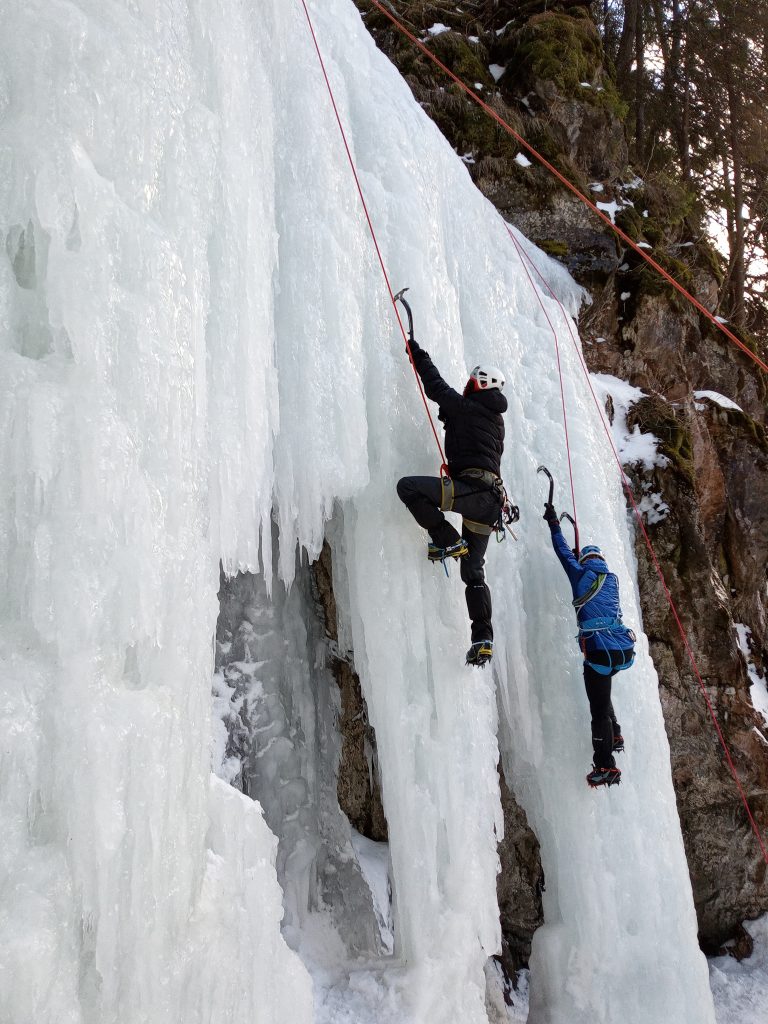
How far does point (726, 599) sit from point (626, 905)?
381 centimetres

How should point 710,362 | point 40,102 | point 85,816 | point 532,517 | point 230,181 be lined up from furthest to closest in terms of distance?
point 710,362 → point 532,517 → point 230,181 → point 40,102 → point 85,816

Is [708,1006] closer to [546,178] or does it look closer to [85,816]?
[85,816]

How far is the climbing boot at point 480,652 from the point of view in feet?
13.8

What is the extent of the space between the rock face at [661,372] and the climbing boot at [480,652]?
3474 millimetres

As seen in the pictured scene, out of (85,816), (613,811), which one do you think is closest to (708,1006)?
(613,811)

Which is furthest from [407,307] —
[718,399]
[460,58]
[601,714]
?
[460,58]

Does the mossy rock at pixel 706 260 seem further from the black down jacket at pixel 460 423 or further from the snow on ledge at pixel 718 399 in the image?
the black down jacket at pixel 460 423

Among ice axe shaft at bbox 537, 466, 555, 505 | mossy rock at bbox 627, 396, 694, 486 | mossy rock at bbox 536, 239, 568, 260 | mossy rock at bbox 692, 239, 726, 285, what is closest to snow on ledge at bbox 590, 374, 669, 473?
mossy rock at bbox 627, 396, 694, 486

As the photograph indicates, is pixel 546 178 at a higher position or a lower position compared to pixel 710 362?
higher

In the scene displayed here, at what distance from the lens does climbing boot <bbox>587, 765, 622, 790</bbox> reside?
4852 mm

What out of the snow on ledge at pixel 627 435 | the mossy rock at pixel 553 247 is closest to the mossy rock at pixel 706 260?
the mossy rock at pixel 553 247

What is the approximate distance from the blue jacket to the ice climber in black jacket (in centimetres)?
91

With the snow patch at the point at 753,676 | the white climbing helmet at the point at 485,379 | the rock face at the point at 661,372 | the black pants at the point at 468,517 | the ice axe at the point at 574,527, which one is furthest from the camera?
the snow patch at the point at 753,676

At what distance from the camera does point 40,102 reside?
7.67ft
